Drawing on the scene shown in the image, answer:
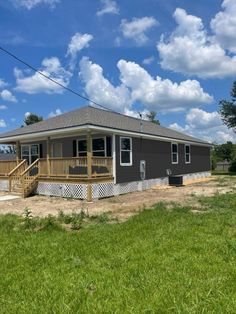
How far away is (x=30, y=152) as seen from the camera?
20734mm

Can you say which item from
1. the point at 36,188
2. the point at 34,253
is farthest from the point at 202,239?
the point at 36,188

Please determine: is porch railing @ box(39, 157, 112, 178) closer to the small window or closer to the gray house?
the gray house

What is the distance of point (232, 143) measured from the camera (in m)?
52.1

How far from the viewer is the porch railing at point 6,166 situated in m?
18.9

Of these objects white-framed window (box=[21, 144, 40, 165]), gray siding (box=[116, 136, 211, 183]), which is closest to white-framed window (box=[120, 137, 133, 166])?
gray siding (box=[116, 136, 211, 183])

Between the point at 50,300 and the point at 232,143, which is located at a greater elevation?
the point at 232,143

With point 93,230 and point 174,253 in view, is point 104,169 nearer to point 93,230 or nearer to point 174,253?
point 93,230

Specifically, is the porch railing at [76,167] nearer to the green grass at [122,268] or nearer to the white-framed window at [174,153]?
the green grass at [122,268]

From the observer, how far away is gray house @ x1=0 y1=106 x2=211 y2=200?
14781 mm

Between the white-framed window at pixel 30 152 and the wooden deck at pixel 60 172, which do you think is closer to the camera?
the wooden deck at pixel 60 172

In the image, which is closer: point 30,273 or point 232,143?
point 30,273

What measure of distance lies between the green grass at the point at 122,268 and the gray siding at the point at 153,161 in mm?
8513

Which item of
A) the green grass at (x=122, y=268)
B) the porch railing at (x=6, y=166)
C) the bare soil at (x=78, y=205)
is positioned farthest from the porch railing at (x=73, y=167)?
the green grass at (x=122, y=268)

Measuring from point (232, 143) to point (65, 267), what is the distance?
166ft
